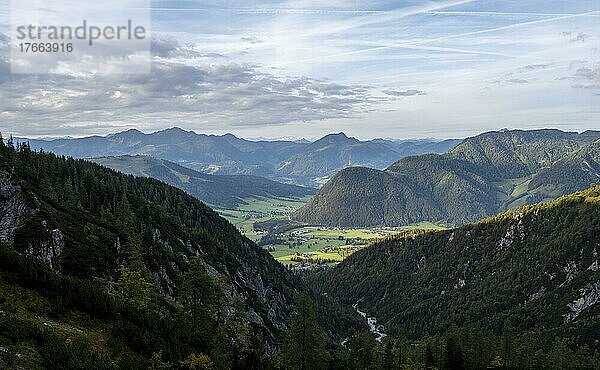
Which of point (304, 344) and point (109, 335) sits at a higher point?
point (109, 335)

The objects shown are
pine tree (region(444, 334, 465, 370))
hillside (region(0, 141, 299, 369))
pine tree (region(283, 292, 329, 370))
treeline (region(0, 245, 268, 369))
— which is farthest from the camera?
pine tree (region(444, 334, 465, 370))

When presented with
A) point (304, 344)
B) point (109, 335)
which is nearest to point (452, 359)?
point (304, 344)

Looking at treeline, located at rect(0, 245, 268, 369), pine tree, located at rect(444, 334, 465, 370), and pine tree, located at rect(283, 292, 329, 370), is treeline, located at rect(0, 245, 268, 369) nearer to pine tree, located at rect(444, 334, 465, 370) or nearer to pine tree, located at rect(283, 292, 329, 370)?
pine tree, located at rect(283, 292, 329, 370)

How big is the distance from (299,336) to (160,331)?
2424 cm

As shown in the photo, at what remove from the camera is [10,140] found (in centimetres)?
15175

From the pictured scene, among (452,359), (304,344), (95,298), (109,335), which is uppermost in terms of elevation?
(95,298)

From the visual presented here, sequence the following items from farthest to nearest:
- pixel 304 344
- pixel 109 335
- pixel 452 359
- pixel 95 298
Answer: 1. pixel 452 359
2. pixel 304 344
3. pixel 95 298
4. pixel 109 335

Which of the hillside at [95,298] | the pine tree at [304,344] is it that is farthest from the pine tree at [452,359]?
the pine tree at [304,344]

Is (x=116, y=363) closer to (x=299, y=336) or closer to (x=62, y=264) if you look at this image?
(x=299, y=336)

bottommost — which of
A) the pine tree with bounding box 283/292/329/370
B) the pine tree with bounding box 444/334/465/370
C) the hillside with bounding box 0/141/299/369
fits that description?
the pine tree with bounding box 444/334/465/370

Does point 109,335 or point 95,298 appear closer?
point 109,335

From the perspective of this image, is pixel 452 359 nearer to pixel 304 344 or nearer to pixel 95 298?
pixel 304 344

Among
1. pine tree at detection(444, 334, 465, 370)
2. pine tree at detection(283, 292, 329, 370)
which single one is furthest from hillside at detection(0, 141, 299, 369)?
pine tree at detection(444, 334, 465, 370)

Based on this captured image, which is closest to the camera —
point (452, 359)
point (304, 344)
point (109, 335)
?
point (109, 335)
